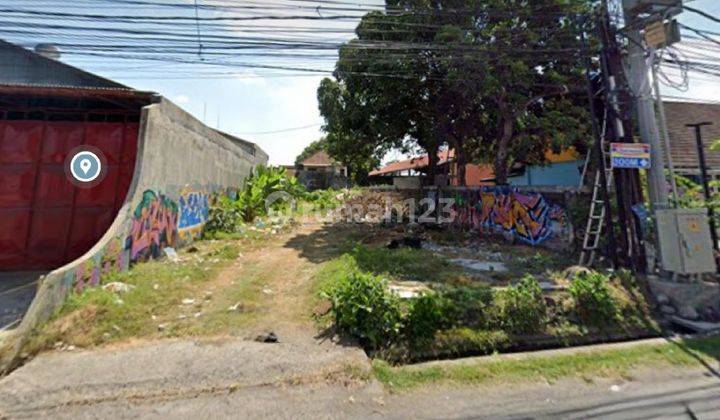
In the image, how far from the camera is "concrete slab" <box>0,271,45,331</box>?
15.5 ft

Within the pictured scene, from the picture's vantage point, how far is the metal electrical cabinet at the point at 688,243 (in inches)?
213

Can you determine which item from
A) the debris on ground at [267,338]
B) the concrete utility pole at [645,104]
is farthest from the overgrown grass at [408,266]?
the concrete utility pole at [645,104]

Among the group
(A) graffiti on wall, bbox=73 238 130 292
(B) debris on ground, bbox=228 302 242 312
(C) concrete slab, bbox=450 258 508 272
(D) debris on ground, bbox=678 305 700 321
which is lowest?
(D) debris on ground, bbox=678 305 700 321

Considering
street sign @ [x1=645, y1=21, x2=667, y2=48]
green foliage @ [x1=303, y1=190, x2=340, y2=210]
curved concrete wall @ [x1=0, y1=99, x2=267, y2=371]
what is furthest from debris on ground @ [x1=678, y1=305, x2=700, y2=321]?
green foliage @ [x1=303, y1=190, x2=340, y2=210]

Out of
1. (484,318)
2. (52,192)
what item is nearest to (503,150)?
(484,318)

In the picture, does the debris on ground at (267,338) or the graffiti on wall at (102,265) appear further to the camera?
the graffiti on wall at (102,265)

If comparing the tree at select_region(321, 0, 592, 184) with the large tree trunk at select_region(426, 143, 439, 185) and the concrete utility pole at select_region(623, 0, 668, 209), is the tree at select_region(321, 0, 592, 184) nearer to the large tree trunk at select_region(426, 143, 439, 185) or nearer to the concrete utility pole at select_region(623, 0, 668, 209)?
the large tree trunk at select_region(426, 143, 439, 185)

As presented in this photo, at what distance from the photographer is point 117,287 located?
539 centimetres

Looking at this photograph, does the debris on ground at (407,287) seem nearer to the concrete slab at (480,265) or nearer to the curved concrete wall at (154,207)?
the concrete slab at (480,265)

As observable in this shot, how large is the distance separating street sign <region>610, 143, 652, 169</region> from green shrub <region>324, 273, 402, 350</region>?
490 cm

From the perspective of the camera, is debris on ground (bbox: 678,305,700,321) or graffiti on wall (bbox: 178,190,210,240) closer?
debris on ground (bbox: 678,305,700,321)

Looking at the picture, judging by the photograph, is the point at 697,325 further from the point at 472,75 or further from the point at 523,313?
the point at 472,75

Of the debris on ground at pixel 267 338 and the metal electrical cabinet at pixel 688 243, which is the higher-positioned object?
the metal electrical cabinet at pixel 688 243

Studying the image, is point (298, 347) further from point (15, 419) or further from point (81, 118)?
point (81, 118)
